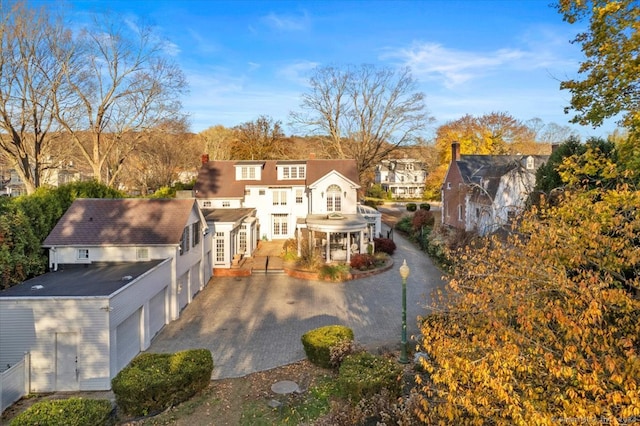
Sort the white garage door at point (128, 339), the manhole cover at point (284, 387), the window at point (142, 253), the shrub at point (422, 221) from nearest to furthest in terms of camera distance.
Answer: the manhole cover at point (284, 387)
the white garage door at point (128, 339)
the window at point (142, 253)
the shrub at point (422, 221)

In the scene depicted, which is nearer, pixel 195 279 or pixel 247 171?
pixel 195 279

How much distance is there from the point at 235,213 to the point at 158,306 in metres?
12.5

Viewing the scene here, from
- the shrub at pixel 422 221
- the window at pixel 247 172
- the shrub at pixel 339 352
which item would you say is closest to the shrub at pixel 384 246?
the shrub at pixel 422 221

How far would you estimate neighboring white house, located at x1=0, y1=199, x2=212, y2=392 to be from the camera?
10844mm

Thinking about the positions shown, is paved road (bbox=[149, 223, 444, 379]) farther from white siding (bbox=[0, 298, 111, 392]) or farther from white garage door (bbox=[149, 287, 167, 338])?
white siding (bbox=[0, 298, 111, 392])

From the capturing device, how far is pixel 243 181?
33.7 metres

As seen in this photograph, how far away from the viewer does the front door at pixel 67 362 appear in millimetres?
10953

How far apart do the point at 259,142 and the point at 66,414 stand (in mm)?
53031

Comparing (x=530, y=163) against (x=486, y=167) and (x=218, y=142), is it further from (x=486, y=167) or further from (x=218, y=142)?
(x=218, y=142)

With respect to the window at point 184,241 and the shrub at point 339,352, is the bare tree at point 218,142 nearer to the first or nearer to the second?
the window at point 184,241

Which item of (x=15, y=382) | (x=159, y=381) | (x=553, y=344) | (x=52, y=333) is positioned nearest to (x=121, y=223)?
(x=52, y=333)

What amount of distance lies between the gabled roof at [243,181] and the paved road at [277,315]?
38.5ft

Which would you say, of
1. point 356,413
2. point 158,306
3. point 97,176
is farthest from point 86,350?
point 97,176

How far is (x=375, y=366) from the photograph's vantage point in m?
9.75
